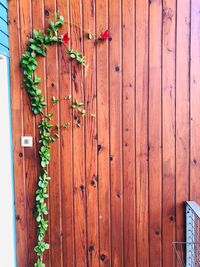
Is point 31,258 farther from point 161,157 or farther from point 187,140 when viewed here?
point 187,140

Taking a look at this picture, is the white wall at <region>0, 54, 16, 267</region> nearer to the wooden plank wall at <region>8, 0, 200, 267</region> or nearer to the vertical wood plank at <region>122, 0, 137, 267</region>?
the wooden plank wall at <region>8, 0, 200, 267</region>

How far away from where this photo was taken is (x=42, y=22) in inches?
71.5

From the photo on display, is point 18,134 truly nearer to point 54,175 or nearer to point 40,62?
point 54,175

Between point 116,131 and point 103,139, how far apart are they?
12cm

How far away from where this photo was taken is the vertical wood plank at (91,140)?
181cm

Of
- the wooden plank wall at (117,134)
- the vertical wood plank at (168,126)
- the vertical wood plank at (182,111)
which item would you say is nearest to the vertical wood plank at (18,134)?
the wooden plank wall at (117,134)

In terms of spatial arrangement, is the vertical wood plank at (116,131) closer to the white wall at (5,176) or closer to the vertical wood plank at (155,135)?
the vertical wood plank at (155,135)

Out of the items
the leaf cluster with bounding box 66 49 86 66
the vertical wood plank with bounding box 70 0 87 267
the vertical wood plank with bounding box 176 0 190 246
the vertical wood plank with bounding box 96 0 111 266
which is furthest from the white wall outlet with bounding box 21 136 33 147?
the vertical wood plank with bounding box 176 0 190 246

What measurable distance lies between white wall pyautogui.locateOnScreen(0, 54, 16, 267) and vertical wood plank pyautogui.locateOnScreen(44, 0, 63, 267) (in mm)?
319

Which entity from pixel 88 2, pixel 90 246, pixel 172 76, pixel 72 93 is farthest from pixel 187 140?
pixel 88 2

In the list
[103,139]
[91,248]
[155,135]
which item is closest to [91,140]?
[103,139]

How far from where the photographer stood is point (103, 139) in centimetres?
185

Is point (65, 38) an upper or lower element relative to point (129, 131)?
upper

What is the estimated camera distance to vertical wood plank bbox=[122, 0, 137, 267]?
5.92 feet
